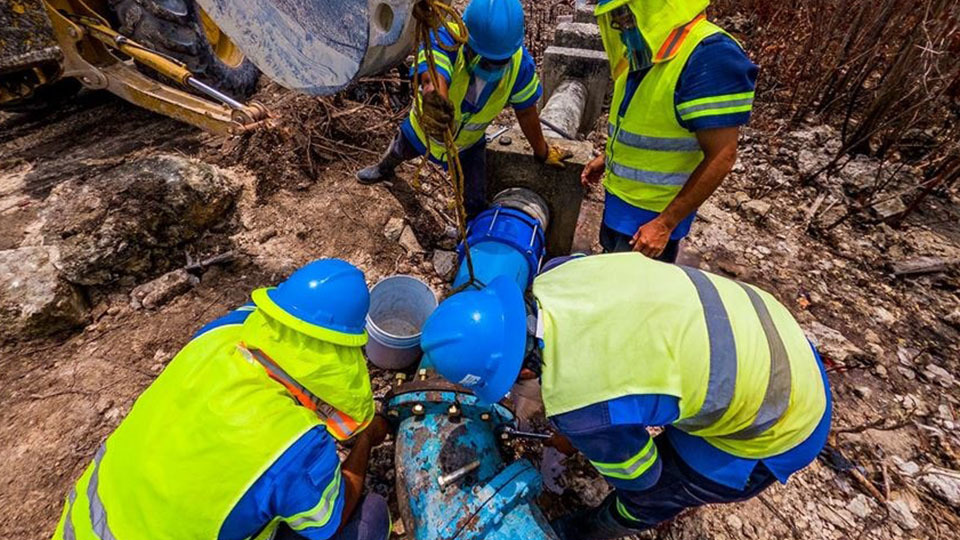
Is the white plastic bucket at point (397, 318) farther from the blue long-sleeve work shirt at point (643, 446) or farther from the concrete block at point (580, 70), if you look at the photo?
the concrete block at point (580, 70)

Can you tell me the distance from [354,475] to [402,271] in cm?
168

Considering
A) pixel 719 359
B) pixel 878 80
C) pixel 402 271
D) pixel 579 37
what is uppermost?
pixel 579 37

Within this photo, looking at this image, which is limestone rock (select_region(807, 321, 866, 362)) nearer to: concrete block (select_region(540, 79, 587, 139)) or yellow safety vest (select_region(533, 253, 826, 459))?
yellow safety vest (select_region(533, 253, 826, 459))

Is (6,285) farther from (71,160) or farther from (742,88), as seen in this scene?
(742,88)

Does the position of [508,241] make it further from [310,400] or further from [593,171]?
[310,400]

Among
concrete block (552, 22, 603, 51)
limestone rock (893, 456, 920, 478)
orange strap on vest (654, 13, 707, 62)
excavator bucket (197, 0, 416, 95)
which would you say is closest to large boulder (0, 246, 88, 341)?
excavator bucket (197, 0, 416, 95)

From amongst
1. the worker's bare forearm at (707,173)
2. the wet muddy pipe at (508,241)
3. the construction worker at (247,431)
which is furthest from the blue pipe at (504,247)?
the construction worker at (247,431)

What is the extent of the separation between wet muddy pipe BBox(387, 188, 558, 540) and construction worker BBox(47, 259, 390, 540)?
30 cm

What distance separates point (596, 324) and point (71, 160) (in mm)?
4943

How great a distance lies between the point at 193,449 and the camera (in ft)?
4.37

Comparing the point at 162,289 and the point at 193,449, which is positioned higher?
the point at 193,449

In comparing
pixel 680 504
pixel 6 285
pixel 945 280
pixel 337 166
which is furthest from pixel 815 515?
pixel 6 285

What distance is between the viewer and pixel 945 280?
3330 millimetres

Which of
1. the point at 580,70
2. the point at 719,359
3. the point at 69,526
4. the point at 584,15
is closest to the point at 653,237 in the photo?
the point at 719,359
